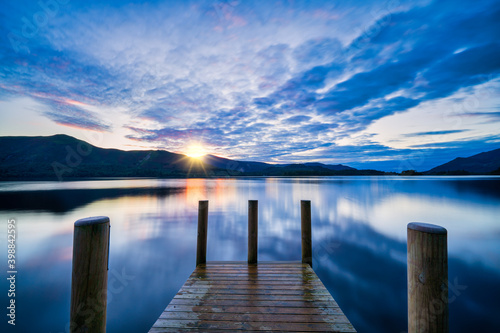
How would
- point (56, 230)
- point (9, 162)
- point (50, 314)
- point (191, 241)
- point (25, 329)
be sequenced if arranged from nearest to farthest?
point (25, 329)
point (50, 314)
point (191, 241)
point (56, 230)
point (9, 162)

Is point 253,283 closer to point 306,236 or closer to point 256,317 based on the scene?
point 256,317

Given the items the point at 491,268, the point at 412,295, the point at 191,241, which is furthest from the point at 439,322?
the point at 191,241

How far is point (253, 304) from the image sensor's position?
3.76 metres

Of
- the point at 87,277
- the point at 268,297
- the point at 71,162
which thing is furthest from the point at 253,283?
the point at 71,162

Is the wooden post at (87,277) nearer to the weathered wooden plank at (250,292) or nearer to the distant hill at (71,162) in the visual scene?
the weathered wooden plank at (250,292)

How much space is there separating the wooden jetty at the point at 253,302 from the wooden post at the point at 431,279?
158cm

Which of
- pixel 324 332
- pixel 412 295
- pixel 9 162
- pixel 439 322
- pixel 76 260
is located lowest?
pixel 324 332

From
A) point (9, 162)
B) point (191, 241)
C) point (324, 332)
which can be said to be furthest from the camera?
point (9, 162)

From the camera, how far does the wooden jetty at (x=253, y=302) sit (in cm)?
319

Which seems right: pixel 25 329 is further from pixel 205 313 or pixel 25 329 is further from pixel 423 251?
pixel 423 251

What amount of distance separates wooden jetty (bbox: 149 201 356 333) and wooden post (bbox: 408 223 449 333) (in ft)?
5.19

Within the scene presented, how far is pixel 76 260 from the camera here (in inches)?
80.7

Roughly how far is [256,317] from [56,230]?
14.6 m

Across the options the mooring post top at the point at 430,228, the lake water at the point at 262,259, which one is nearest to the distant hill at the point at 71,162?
the lake water at the point at 262,259
